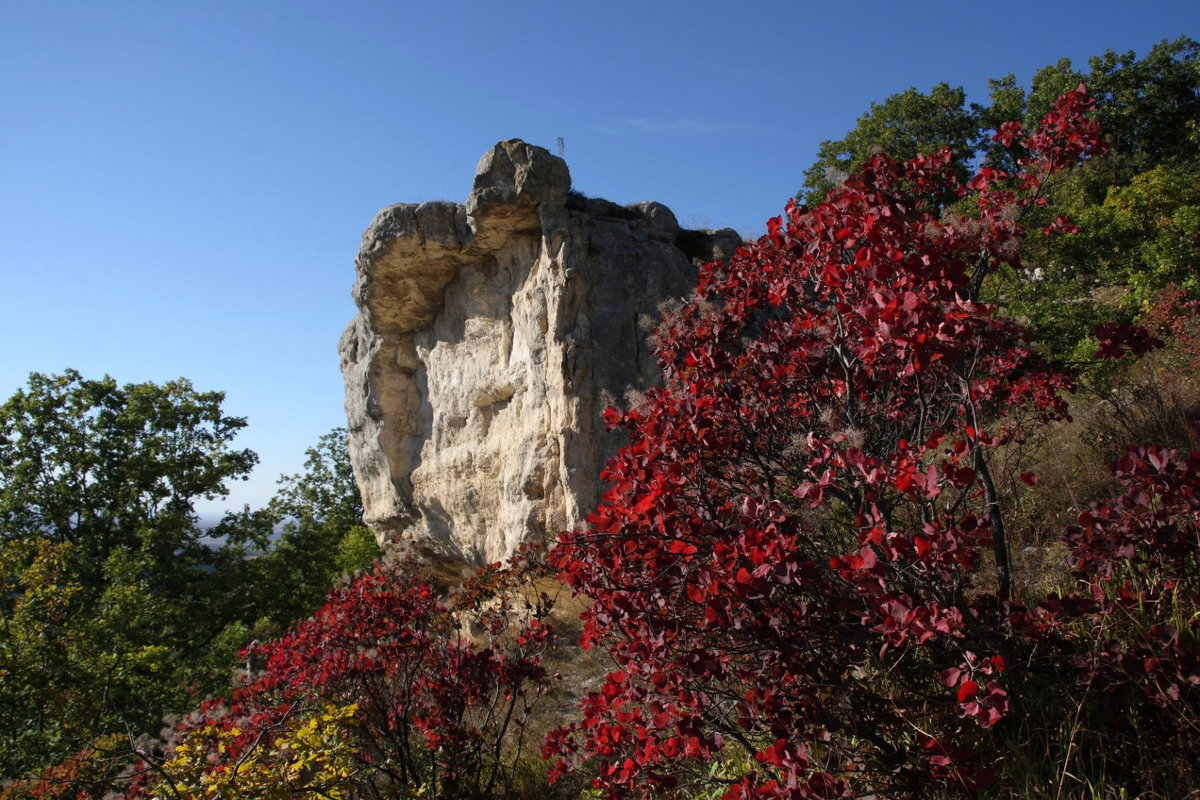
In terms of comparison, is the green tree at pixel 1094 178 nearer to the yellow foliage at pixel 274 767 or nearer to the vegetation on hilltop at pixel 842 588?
the vegetation on hilltop at pixel 842 588

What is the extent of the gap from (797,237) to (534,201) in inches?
292

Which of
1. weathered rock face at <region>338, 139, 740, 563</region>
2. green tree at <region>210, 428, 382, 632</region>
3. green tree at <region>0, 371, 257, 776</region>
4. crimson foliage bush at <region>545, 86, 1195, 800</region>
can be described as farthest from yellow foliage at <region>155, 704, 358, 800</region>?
green tree at <region>210, 428, 382, 632</region>

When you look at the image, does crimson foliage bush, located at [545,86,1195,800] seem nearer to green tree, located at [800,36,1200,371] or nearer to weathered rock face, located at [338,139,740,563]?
green tree, located at [800,36,1200,371]

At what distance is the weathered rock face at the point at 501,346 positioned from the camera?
10.0m

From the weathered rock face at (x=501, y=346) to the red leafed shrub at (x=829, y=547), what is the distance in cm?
515

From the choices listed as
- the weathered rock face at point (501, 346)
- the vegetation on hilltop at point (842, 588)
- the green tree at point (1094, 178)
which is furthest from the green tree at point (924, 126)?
the vegetation on hilltop at point (842, 588)

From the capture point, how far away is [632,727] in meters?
2.96

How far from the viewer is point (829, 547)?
3875 mm

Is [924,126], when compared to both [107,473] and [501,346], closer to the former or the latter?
[501,346]

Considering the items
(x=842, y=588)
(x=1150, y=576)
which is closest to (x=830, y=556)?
(x=842, y=588)

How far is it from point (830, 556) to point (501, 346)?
937cm

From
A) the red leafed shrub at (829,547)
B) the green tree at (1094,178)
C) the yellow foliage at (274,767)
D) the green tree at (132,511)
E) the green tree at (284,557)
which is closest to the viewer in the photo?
the red leafed shrub at (829,547)

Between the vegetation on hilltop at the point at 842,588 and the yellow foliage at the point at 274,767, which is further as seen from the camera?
the yellow foliage at the point at 274,767

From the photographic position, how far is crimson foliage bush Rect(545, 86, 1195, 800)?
235 cm
